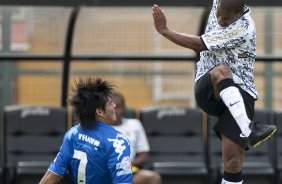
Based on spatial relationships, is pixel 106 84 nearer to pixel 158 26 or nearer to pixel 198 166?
pixel 158 26

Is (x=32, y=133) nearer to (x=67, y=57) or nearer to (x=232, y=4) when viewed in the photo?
(x=67, y=57)

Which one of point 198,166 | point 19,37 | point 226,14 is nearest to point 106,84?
point 226,14

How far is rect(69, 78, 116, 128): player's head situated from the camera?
6.83 meters

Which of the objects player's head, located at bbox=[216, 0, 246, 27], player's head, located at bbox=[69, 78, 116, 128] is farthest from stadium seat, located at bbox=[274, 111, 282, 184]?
player's head, located at bbox=[69, 78, 116, 128]

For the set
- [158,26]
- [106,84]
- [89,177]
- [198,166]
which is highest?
[158,26]

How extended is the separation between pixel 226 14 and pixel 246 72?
1.58 feet

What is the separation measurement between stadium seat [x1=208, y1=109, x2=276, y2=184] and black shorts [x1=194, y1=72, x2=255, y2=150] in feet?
11.1

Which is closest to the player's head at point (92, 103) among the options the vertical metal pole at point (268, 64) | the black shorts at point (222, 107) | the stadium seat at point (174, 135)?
the black shorts at point (222, 107)

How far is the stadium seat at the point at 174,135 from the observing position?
36.0 ft

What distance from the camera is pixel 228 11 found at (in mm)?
7145

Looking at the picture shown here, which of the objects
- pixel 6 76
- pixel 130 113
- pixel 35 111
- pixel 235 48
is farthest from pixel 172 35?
pixel 6 76

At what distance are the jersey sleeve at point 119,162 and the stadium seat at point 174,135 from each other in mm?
4255

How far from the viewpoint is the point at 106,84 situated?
6910 mm

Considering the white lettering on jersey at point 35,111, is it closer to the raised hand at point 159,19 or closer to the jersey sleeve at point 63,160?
the jersey sleeve at point 63,160
